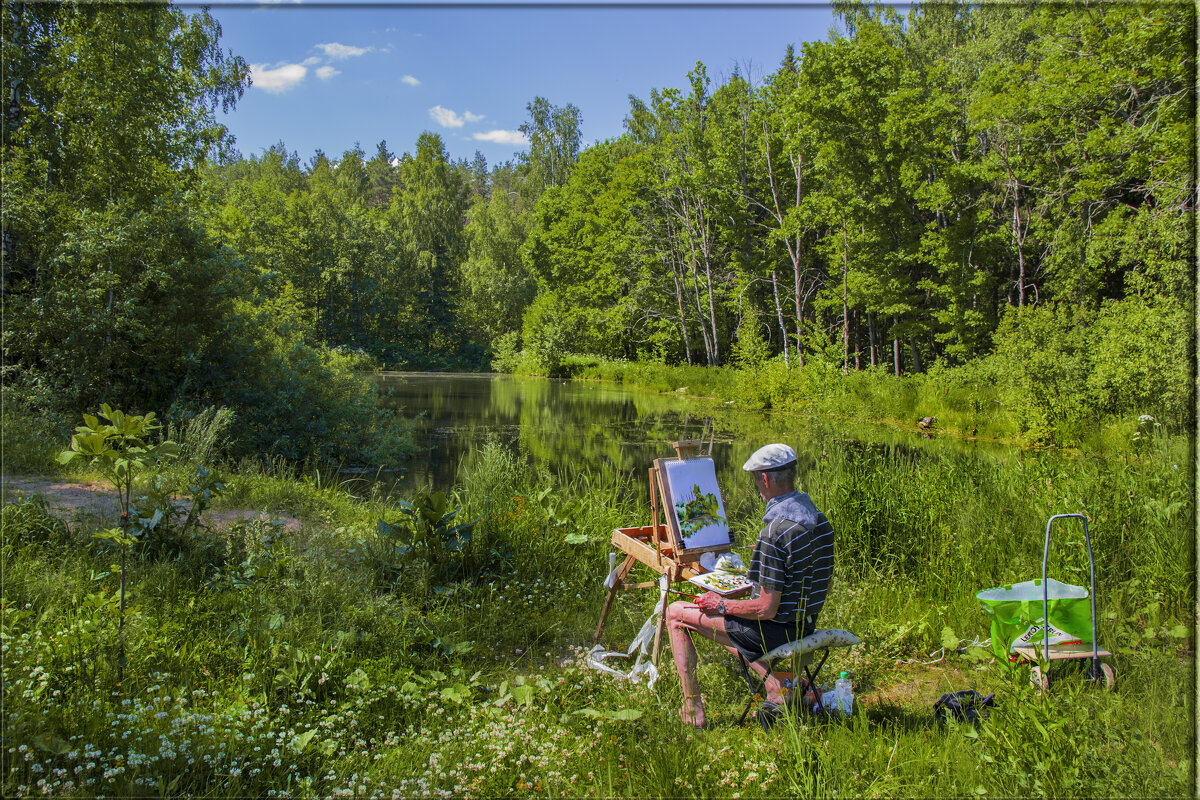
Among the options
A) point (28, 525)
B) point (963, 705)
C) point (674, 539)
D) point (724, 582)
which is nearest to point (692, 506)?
point (674, 539)

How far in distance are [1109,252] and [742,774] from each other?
57.1 feet

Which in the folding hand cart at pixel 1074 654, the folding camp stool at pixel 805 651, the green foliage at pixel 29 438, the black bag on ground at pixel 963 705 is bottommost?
the black bag on ground at pixel 963 705

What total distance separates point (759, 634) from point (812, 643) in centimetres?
23

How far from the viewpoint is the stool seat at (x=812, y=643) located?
2885 mm

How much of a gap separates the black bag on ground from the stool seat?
0.54 meters

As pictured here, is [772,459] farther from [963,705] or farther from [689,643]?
[963,705]

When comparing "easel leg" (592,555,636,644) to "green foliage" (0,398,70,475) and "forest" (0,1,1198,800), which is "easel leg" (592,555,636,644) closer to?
"forest" (0,1,1198,800)

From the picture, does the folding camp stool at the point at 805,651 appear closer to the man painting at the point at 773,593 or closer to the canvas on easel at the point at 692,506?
the man painting at the point at 773,593

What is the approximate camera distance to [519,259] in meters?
51.3

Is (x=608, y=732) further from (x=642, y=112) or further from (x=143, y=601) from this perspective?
(x=642, y=112)

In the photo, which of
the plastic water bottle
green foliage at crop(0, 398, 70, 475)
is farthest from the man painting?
green foliage at crop(0, 398, 70, 475)

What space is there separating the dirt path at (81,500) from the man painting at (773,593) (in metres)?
3.53

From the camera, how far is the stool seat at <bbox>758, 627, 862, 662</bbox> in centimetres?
288

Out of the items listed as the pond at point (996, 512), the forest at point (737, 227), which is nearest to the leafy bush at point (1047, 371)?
the forest at point (737, 227)
